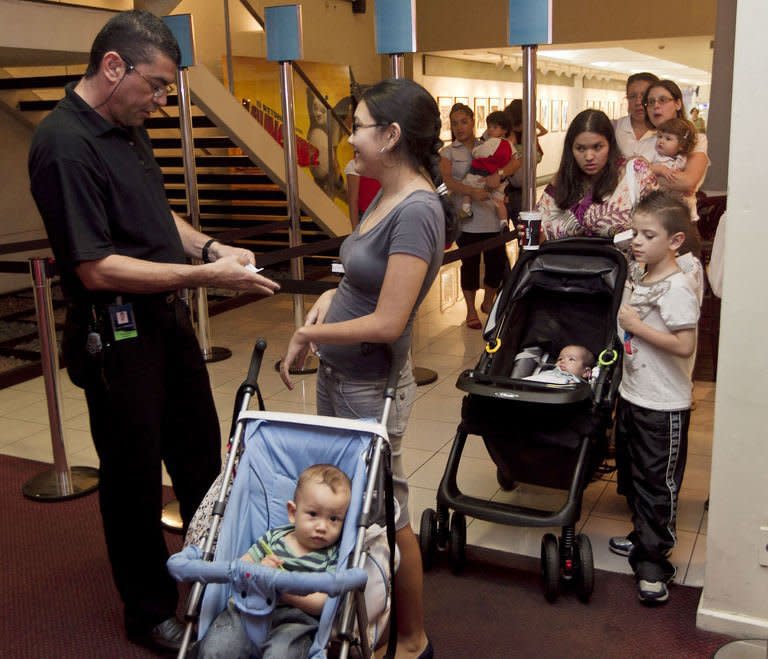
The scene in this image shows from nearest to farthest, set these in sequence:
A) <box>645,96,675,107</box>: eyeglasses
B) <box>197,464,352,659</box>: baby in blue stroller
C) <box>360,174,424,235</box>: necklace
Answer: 1. <box>197,464,352,659</box>: baby in blue stroller
2. <box>360,174,424,235</box>: necklace
3. <box>645,96,675,107</box>: eyeglasses

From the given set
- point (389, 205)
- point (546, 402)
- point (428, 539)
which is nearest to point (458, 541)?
point (428, 539)

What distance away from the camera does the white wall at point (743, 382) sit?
2496 mm

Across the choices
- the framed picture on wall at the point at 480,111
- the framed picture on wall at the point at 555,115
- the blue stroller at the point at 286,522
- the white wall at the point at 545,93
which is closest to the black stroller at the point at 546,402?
the blue stroller at the point at 286,522

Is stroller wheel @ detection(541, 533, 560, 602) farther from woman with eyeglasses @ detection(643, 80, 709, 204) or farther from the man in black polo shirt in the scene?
woman with eyeglasses @ detection(643, 80, 709, 204)

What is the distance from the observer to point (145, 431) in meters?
2.73

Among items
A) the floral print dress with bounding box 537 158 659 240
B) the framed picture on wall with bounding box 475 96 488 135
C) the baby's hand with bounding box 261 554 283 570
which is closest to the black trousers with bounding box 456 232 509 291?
the floral print dress with bounding box 537 158 659 240

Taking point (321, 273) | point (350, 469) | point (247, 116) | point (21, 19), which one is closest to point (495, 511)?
point (350, 469)

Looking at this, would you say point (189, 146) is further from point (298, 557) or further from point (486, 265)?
point (298, 557)

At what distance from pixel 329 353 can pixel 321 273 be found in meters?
7.01

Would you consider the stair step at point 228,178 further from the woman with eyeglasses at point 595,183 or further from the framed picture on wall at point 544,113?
the framed picture on wall at point 544,113

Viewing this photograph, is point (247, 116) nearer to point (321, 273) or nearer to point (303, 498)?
point (321, 273)

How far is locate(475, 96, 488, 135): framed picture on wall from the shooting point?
621 inches

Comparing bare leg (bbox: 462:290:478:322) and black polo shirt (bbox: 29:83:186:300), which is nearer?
black polo shirt (bbox: 29:83:186:300)

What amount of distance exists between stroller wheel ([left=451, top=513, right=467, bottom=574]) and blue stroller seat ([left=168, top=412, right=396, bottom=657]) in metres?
1.01
